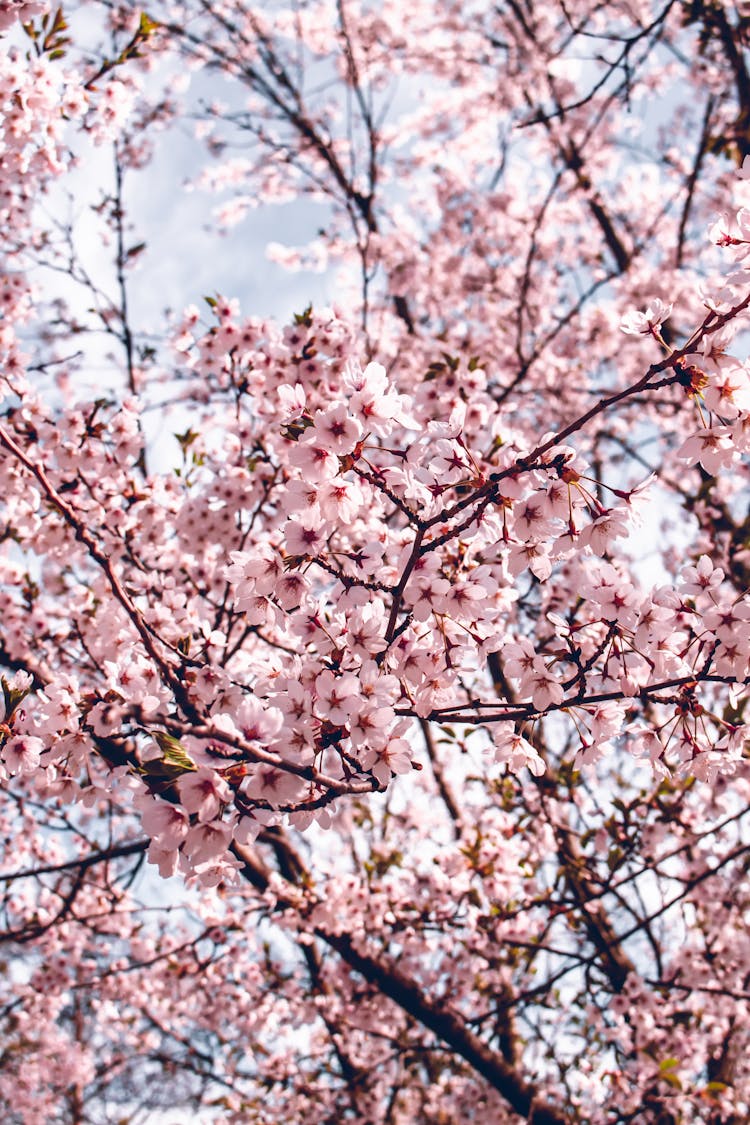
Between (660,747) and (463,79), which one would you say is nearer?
(660,747)

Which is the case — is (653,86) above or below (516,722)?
above

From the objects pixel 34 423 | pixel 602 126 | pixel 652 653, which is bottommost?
pixel 652 653

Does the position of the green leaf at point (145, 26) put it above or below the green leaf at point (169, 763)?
above

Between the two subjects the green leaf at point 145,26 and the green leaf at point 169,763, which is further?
the green leaf at point 145,26

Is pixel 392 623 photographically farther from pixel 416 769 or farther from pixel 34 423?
pixel 34 423

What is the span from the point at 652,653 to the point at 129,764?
53.0 inches

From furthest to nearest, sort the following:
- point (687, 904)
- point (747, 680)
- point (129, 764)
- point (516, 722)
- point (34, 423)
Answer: point (687, 904), point (34, 423), point (516, 722), point (747, 680), point (129, 764)

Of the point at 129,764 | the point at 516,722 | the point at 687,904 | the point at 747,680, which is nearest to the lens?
the point at 129,764

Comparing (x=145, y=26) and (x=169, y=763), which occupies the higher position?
(x=145, y=26)

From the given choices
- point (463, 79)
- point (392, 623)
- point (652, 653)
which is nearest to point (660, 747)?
point (652, 653)

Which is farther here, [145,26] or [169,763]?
[145,26]

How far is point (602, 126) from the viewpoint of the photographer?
1124cm

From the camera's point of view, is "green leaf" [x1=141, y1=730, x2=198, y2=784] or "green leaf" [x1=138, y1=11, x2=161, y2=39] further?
"green leaf" [x1=138, y1=11, x2=161, y2=39]

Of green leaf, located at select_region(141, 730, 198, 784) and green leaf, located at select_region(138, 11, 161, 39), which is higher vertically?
green leaf, located at select_region(138, 11, 161, 39)
